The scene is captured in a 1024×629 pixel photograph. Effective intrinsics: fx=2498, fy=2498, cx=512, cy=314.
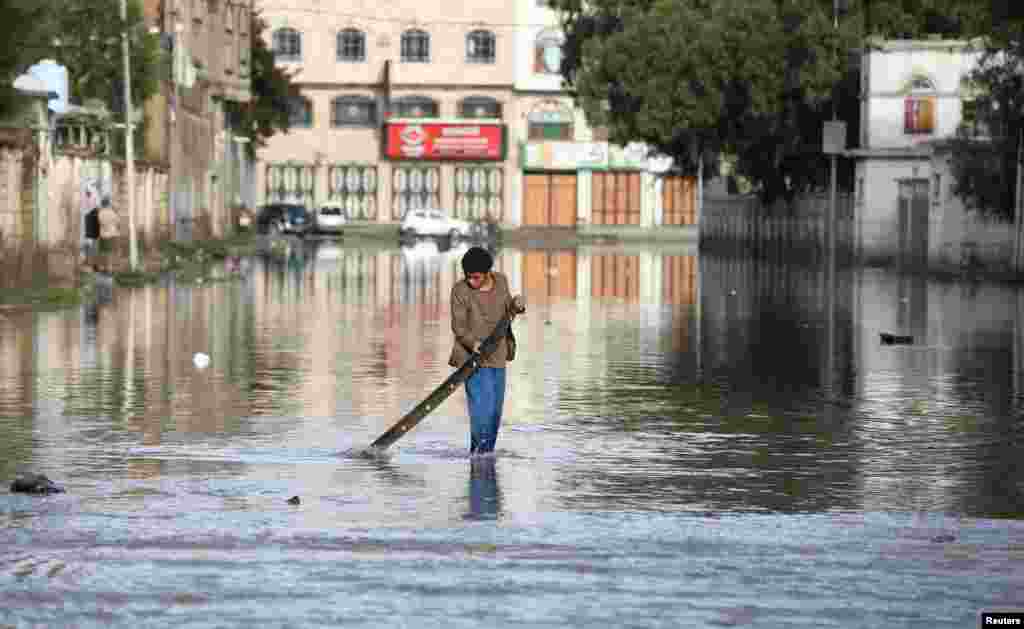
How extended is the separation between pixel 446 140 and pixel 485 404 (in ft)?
311

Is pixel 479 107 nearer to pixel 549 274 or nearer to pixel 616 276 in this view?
pixel 549 274

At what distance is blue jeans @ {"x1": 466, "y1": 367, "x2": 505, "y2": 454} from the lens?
16188mm

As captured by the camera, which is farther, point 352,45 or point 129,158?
point 352,45

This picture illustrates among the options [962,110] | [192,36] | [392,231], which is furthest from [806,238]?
[392,231]

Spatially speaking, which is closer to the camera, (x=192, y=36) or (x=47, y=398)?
(x=47, y=398)

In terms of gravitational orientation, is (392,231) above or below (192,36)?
below

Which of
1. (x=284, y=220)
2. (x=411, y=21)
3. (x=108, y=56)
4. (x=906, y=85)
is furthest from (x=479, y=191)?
(x=108, y=56)

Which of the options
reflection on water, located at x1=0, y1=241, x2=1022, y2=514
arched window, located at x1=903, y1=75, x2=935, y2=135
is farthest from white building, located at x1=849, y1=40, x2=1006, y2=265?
reflection on water, located at x1=0, y1=241, x2=1022, y2=514

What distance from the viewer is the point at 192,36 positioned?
7581cm

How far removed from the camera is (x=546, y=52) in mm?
110812

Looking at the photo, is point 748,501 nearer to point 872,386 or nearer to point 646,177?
point 872,386

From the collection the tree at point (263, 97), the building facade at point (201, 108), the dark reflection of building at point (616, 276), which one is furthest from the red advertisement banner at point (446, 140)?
the dark reflection of building at point (616, 276)

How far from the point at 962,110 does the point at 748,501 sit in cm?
5776

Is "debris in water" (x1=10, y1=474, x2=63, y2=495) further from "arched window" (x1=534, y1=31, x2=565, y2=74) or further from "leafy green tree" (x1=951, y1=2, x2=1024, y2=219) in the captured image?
"arched window" (x1=534, y1=31, x2=565, y2=74)
